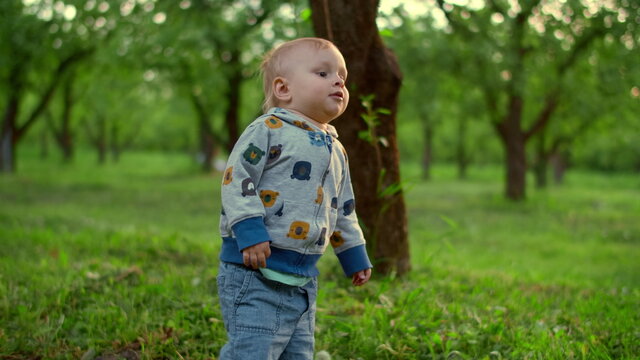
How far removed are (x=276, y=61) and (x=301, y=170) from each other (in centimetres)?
50

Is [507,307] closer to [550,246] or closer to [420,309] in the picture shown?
[420,309]

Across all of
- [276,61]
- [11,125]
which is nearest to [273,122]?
[276,61]

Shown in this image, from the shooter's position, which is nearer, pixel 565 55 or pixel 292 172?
pixel 292 172

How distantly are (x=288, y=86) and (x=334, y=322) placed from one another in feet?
5.91

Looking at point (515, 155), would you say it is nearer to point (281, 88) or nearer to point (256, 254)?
point (281, 88)

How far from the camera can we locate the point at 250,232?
2219 millimetres

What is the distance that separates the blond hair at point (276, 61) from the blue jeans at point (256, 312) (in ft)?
2.50

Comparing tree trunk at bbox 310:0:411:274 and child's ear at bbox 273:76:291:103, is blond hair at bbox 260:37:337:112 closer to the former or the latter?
child's ear at bbox 273:76:291:103

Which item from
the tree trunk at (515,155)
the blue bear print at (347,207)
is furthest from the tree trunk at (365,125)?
the tree trunk at (515,155)

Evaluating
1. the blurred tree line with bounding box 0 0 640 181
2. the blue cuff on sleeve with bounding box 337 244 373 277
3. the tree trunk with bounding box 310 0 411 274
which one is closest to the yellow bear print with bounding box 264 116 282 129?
the blue cuff on sleeve with bounding box 337 244 373 277

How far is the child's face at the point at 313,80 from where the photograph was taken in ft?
8.02

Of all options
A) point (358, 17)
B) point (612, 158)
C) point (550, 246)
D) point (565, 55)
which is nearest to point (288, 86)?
point (358, 17)

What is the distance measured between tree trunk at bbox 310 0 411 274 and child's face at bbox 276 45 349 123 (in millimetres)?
2113

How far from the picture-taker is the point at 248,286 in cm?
236
